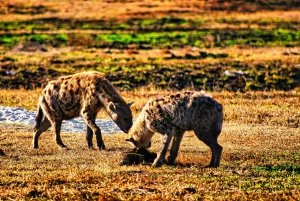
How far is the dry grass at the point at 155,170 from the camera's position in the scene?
11.3 metres

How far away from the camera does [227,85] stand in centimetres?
3183

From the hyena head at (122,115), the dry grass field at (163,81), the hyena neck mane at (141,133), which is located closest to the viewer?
the dry grass field at (163,81)

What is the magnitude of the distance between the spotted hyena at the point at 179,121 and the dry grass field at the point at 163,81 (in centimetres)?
47

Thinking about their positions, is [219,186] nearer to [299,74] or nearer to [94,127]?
[94,127]

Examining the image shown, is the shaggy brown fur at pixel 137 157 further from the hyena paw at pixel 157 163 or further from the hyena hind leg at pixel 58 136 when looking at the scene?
the hyena hind leg at pixel 58 136

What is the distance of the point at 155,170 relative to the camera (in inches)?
526

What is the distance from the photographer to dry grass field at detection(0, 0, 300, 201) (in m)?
12.0

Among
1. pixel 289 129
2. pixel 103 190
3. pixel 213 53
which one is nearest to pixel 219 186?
pixel 103 190

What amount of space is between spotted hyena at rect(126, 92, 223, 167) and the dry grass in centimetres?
44

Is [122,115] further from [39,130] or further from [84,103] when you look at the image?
[39,130]

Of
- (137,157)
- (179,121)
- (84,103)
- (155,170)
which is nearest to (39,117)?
(84,103)

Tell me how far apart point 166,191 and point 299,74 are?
24937mm

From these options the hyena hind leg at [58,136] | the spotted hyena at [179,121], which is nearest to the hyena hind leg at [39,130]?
the hyena hind leg at [58,136]

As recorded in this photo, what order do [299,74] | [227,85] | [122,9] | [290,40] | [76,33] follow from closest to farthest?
[227,85] → [299,74] → [290,40] → [76,33] → [122,9]
